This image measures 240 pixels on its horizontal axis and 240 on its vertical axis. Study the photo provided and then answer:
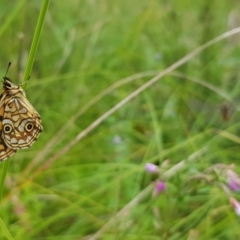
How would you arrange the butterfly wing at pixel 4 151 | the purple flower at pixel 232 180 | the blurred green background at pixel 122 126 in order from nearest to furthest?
the butterfly wing at pixel 4 151 < the purple flower at pixel 232 180 < the blurred green background at pixel 122 126

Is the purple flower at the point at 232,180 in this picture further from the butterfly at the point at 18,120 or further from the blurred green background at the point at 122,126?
the butterfly at the point at 18,120

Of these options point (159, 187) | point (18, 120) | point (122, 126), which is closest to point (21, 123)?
point (18, 120)

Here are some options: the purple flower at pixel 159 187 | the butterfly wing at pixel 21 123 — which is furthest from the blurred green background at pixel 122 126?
the butterfly wing at pixel 21 123

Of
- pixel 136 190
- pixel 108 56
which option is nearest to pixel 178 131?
pixel 136 190

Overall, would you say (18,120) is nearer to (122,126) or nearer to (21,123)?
(21,123)

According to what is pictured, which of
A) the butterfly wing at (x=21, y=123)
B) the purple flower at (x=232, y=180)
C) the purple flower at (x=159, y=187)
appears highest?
the butterfly wing at (x=21, y=123)

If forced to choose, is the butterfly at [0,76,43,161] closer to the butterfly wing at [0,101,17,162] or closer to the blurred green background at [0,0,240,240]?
the butterfly wing at [0,101,17,162]

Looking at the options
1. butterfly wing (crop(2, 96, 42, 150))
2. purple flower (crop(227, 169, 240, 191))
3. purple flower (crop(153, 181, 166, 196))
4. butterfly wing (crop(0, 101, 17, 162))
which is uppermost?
butterfly wing (crop(2, 96, 42, 150))

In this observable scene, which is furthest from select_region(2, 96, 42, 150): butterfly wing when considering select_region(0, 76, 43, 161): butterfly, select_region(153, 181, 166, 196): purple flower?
select_region(153, 181, 166, 196): purple flower

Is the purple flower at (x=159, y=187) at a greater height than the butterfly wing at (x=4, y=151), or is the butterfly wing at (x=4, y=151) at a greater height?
the butterfly wing at (x=4, y=151)
